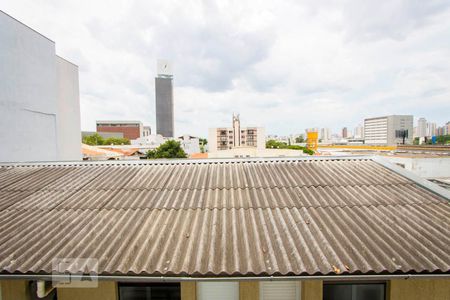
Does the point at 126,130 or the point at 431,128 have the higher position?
the point at 431,128

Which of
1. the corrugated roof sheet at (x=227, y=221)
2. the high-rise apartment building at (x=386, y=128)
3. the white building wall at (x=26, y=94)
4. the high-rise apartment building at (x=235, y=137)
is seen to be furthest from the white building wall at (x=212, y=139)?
the high-rise apartment building at (x=386, y=128)

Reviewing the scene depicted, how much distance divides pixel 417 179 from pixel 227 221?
4.15 meters

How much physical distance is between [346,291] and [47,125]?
11.8 meters

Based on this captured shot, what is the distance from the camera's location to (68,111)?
11445mm

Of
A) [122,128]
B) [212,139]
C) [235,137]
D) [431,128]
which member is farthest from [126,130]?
[431,128]

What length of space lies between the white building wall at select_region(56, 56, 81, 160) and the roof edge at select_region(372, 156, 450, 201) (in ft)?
42.7

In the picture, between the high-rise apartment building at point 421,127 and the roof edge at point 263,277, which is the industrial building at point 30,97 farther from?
the high-rise apartment building at point 421,127

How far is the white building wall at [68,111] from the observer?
10758 millimetres

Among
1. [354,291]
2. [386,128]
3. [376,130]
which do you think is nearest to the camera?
[354,291]

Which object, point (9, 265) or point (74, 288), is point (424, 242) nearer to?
point (74, 288)

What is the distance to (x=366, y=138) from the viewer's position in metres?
140

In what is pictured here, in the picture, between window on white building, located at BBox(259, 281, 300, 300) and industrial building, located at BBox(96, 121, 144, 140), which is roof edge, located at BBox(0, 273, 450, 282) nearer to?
window on white building, located at BBox(259, 281, 300, 300)

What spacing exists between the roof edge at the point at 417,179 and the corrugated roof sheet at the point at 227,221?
0.09 m

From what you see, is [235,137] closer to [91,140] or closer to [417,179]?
[91,140]
